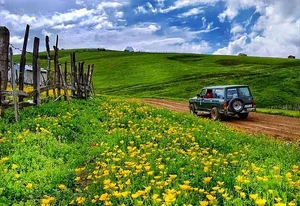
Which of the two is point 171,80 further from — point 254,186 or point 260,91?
point 254,186

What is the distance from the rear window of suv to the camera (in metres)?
20.0

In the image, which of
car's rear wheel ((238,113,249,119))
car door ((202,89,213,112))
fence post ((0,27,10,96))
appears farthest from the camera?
car door ((202,89,213,112))

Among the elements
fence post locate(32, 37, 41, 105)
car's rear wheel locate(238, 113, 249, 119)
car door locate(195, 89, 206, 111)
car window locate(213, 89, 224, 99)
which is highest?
fence post locate(32, 37, 41, 105)

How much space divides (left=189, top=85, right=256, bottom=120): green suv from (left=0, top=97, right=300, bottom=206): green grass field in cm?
848

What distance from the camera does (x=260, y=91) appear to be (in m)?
43.7

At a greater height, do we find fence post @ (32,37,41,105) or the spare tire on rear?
fence post @ (32,37,41,105)

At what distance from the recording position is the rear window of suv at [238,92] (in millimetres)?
19953

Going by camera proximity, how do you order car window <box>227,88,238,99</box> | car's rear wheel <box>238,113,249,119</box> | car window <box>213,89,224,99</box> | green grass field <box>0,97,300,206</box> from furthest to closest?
car's rear wheel <box>238,113,249,119</box> < car window <box>213,89,224,99</box> < car window <box>227,88,238,99</box> < green grass field <box>0,97,300,206</box>

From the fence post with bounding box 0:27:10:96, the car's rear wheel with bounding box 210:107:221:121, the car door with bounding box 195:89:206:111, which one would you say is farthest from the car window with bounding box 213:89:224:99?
the fence post with bounding box 0:27:10:96

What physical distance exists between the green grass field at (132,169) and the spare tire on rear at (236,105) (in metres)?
8.38

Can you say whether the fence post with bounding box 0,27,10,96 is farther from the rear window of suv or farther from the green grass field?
the rear window of suv

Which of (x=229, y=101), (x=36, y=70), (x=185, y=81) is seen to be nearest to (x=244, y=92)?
(x=229, y=101)

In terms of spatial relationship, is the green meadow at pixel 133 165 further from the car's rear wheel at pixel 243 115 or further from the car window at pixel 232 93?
the car's rear wheel at pixel 243 115

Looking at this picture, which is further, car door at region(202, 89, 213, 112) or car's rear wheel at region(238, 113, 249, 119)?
car door at region(202, 89, 213, 112)
